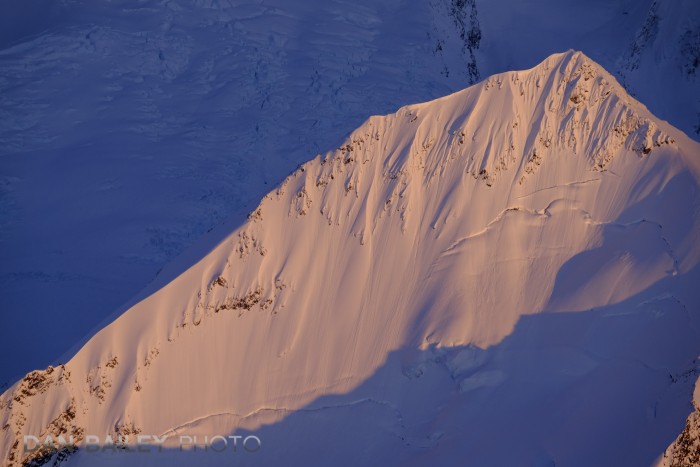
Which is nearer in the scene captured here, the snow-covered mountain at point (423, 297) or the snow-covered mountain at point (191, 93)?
the snow-covered mountain at point (423, 297)

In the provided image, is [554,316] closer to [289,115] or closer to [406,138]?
[406,138]

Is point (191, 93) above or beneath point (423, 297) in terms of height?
above

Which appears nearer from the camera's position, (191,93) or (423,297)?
(423,297)

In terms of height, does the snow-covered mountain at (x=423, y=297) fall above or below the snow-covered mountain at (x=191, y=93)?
below

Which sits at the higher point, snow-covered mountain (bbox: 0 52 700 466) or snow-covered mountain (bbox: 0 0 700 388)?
snow-covered mountain (bbox: 0 0 700 388)

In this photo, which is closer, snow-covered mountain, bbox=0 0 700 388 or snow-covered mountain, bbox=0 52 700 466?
snow-covered mountain, bbox=0 52 700 466
